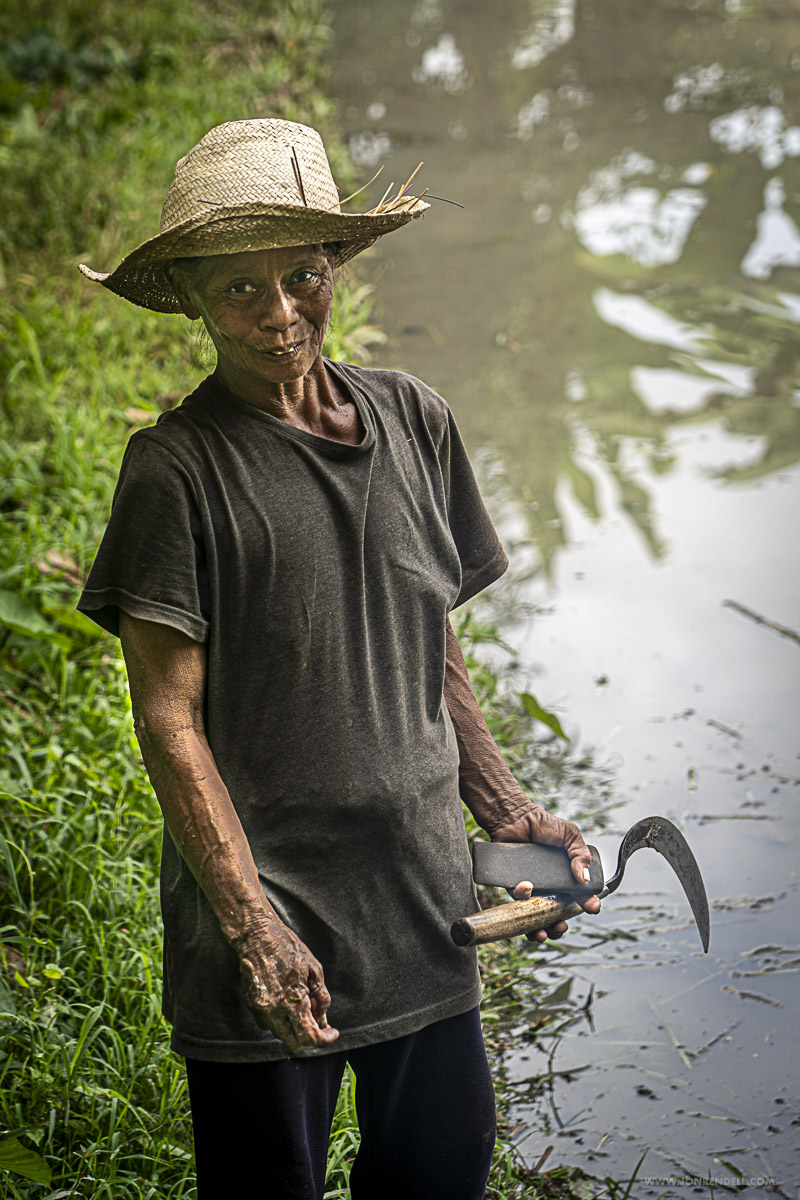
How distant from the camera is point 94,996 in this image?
7.55 ft

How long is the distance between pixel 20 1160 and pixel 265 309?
124cm

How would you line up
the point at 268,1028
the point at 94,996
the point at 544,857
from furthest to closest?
the point at 94,996 → the point at 544,857 → the point at 268,1028

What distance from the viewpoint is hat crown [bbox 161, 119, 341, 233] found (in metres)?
1.36

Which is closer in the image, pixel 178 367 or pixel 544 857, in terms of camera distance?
pixel 544 857

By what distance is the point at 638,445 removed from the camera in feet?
14.5

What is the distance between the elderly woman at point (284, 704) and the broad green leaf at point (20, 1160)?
377mm

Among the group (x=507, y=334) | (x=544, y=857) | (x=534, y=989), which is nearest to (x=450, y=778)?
(x=544, y=857)

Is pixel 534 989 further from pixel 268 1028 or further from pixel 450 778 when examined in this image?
pixel 268 1028

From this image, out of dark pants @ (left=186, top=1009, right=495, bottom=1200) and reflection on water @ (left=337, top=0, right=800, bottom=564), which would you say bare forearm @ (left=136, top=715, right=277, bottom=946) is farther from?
reflection on water @ (left=337, top=0, right=800, bottom=564)

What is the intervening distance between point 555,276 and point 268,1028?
4.72 meters

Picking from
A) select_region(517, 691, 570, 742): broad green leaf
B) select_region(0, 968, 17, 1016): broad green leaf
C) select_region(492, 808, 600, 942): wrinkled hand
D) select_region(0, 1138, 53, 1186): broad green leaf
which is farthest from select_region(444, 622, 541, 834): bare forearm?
select_region(517, 691, 570, 742): broad green leaf

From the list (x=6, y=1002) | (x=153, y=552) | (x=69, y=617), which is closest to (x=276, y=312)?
(x=153, y=552)

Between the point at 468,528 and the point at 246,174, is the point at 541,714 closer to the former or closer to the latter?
the point at 468,528

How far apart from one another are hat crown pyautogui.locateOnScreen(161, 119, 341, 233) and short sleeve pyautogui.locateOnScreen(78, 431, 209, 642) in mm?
295
